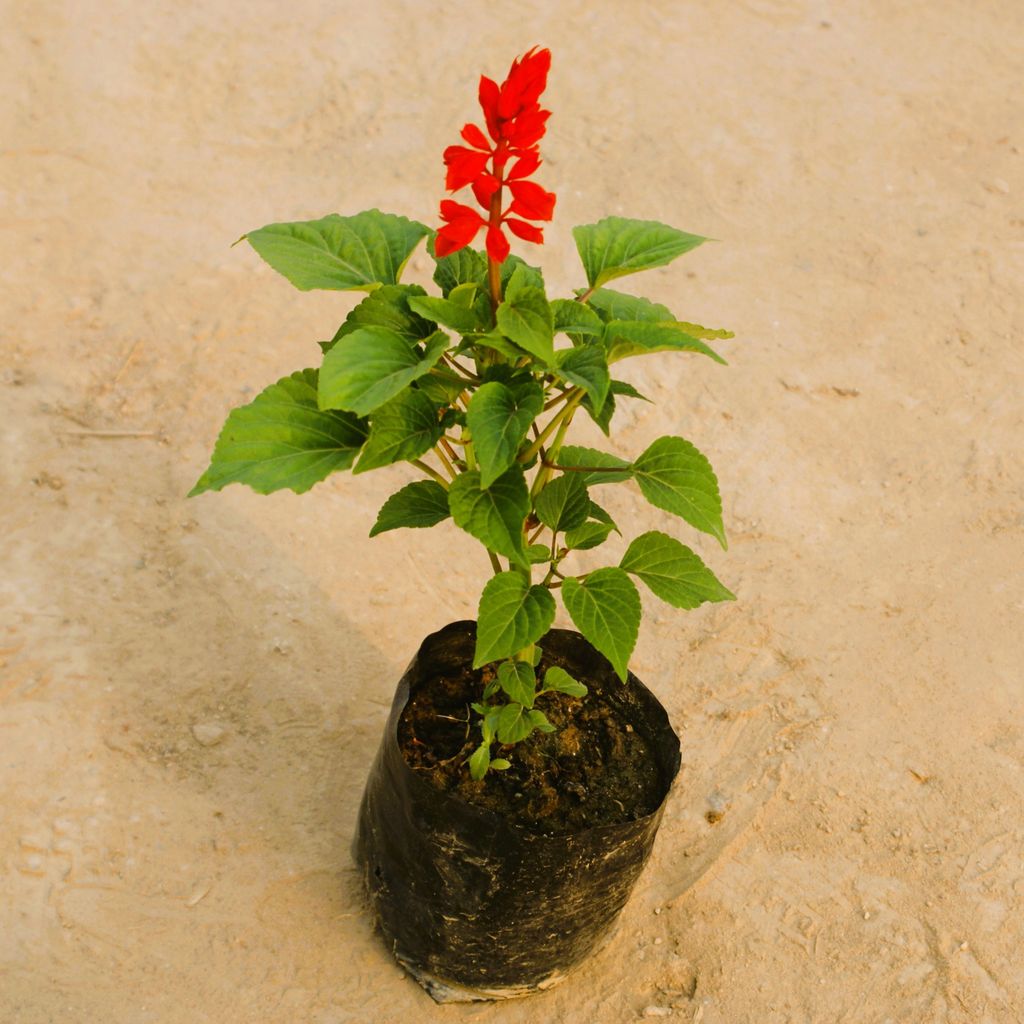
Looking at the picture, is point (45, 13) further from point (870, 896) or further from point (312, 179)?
point (870, 896)

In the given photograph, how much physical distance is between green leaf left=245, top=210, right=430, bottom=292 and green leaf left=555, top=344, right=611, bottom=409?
14.1 inches

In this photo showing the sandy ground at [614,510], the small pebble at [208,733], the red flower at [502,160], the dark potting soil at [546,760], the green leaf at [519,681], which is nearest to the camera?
the red flower at [502,160]

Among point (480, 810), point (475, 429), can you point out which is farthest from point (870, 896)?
point (475, 429)

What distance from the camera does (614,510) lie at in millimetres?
3553

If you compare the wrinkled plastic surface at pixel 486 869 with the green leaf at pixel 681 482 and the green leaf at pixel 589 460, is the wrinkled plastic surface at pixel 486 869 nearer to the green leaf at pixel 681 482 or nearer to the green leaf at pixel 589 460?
the green leaf at pixel 589 460

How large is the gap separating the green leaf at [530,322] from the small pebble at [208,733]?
58.9 inches

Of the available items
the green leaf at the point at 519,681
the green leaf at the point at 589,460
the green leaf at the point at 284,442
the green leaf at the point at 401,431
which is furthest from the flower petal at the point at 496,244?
the green leaf at the point at 519,681

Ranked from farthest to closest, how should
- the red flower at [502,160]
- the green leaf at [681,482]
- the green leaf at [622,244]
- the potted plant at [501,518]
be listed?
the green leaf at [622,244], the green leaf at [681,482], the potted plant at [501,518], the red flower at [502,160]

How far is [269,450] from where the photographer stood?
188 cm

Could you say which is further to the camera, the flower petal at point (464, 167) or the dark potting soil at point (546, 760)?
the dark potting soil at point (546, 760)

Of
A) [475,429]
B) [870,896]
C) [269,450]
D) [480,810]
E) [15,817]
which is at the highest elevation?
[475,429]

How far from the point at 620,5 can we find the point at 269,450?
403cm

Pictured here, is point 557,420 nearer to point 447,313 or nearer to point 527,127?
point 447,313

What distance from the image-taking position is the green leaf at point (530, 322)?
1772 mm
